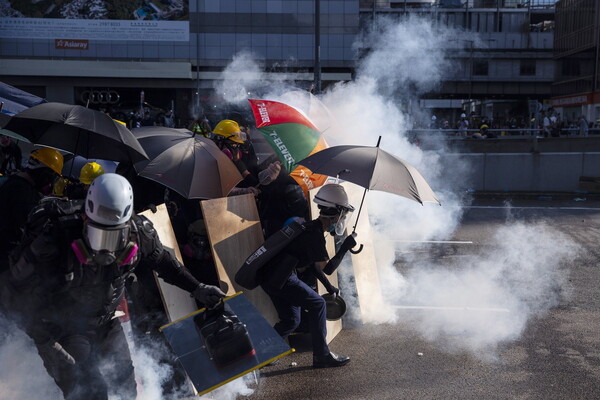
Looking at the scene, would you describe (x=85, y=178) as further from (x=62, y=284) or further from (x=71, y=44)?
(x=71, y=44)

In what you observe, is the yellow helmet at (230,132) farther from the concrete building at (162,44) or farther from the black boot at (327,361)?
the concrete building at (162,44)

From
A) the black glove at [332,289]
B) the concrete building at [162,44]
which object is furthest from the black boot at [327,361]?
the concrete building at [162,44]

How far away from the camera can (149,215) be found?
500 centimetres

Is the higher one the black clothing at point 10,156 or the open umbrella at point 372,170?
the open umbrella at point 372,170

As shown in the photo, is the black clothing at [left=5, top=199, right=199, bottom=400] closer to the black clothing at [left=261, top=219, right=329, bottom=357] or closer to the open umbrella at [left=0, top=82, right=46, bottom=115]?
the black clothing at [left=261, top=219, right=329, bottom=357]

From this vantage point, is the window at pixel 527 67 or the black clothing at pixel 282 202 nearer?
the black clothing at pixel 282 202

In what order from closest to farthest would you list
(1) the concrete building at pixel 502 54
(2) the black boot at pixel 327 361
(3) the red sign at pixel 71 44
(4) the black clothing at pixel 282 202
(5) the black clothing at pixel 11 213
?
(5) the black clothing at pixel 11 213 < (2) the black boot at pixel 327 361 < (4) the black clothing at pixel 282 202 < (3) the red sign at pixel 71 44 < (1) the concrete building at pixel 502 54

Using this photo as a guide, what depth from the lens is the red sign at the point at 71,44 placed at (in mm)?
42000

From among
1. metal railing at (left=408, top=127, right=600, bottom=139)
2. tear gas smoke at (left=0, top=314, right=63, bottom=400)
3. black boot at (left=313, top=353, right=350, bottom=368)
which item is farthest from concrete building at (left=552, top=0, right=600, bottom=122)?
Result: tear gas smoke at (left=0, top=314, right=63, bottom=400)

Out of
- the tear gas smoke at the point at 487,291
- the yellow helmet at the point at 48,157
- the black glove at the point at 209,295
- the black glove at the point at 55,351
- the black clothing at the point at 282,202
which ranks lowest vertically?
the tear gas smoke at the point at 487,291

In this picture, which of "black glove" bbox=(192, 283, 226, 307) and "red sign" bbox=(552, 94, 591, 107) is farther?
"red sign" bbox=(552, 94, 591, 107)

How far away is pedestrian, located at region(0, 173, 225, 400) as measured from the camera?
10.3ft

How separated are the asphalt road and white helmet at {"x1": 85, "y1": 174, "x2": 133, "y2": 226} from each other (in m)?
2.14

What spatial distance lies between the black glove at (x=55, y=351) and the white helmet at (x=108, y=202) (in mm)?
777
